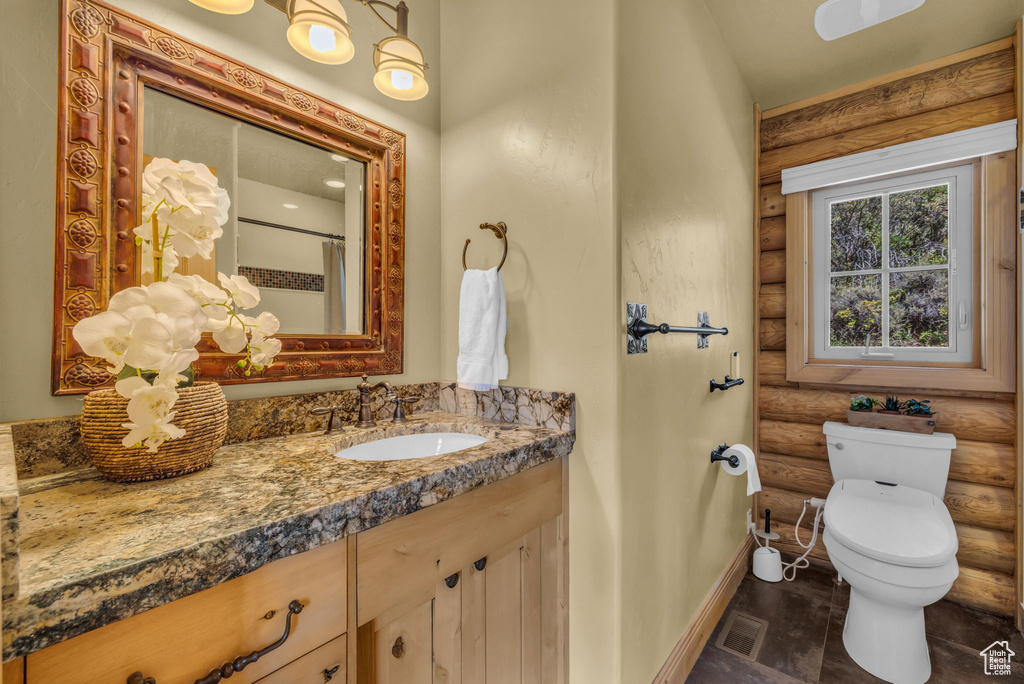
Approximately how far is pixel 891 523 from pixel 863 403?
24.5 inches

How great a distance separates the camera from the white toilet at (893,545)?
1365mm

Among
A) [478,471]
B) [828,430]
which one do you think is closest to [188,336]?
[478,471]

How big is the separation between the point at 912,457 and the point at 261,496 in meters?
2.37

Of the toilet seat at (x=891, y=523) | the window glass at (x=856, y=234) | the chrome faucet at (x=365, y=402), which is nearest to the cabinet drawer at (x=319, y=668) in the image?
the chrome faucet at (x=365, y=402)

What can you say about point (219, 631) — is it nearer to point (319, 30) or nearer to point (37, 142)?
point (37, 142)

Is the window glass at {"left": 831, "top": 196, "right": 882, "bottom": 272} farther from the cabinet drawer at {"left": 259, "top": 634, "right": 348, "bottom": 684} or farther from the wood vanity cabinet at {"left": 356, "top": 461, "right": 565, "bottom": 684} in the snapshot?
the cabinet drawer at {"left": 259, "top": 634, "right": 348, "bottom": 684}

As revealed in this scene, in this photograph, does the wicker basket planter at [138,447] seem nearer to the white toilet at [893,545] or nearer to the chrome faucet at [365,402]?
the chrome faucet at [365,402]

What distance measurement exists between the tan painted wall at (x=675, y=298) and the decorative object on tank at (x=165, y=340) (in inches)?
A: 36.3

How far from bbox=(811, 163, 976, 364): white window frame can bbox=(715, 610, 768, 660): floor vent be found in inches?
51.7

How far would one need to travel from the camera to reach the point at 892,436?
1823mm

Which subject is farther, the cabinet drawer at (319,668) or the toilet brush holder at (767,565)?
the toilet brush holder at (767,565)

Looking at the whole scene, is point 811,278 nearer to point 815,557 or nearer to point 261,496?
point 815,557

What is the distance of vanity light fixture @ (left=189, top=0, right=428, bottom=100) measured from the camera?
99cm

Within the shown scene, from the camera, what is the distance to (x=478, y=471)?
90cm
